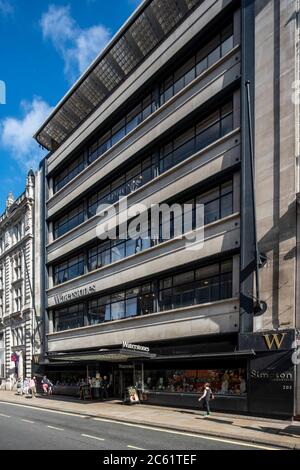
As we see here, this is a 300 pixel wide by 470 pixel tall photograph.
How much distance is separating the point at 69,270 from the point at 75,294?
12.5 ft

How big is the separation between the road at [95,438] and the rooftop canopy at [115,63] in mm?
24142

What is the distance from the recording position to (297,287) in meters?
19.7

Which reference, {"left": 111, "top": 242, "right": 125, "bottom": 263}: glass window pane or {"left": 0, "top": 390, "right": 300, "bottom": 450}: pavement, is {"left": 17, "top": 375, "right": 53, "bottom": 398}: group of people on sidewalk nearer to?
{"left": 0, "top": 390, "right": 300, "bottom": 450}: pavement

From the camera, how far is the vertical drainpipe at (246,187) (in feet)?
71.9

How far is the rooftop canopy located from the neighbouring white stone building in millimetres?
7461

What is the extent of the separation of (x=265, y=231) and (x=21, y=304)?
36.8 metres

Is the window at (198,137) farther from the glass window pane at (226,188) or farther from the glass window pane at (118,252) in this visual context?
the glass window pane at (118,252)

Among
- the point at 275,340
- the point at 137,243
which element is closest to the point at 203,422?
the point at 275,340

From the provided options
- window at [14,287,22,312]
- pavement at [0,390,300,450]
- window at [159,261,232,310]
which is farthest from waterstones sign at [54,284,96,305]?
pavement at [0,390,300,450]

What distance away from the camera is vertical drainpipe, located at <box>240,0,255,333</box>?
21.9 meters

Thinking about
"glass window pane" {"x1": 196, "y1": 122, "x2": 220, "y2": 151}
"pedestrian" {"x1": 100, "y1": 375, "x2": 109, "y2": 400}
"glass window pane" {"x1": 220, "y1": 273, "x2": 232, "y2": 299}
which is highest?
"glass window pane" {"x1": 196, "y1": 122, "x2": 220, "y2": 151}

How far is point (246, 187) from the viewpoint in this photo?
75.3 ft

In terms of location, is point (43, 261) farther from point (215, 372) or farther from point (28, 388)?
point (215, 372)
